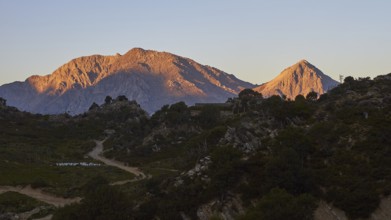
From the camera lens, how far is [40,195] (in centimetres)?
8456

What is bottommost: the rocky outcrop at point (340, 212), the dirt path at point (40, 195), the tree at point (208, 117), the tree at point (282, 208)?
the dirt path at point (40, 195)

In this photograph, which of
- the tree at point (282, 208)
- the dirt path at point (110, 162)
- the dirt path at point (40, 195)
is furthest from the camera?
the dirt path at point (110, 162)

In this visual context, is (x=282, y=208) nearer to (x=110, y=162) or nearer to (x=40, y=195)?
(x=40, y=195)

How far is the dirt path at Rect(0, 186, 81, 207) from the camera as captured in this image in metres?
78.8

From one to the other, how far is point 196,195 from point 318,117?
39934mm

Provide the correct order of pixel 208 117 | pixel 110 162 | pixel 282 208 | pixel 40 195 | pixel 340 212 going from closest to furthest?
pixel 282 208, pixel 340 212, pixel 40 195, pixel 110 162, pixel 208 117

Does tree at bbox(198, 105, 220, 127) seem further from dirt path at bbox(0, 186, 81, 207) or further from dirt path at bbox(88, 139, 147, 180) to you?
dirt path at bbox(0, 186, 81, 207)

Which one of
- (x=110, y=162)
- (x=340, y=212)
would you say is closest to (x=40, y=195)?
(x=110, y=162)

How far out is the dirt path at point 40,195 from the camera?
78.8 metres

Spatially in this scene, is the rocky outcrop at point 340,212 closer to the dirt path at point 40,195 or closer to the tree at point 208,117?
the dirt path at point 40,195

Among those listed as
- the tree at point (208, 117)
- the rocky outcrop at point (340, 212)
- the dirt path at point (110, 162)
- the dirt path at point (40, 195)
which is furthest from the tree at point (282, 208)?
the tree at point (208, 117)

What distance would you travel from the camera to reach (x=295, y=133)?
65.3 metres

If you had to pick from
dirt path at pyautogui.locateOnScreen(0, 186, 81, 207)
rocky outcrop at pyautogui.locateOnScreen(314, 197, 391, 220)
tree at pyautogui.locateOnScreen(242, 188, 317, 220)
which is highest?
tree at pyautogui.locateOnScreen(242, 188, 317, 220)

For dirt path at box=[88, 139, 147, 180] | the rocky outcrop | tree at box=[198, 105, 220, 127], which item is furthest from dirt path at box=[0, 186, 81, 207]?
tree at box=[198, 105, 220, 127]
